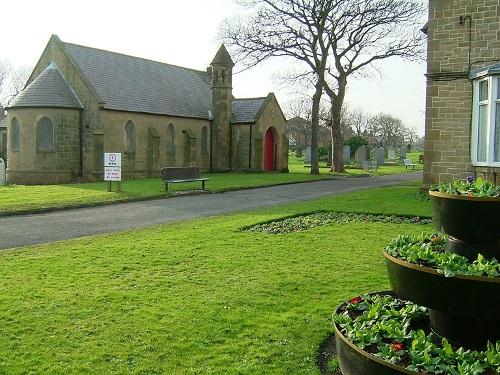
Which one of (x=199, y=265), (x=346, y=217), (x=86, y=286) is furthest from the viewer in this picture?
(x=346, y=217)

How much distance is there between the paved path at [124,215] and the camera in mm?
11891

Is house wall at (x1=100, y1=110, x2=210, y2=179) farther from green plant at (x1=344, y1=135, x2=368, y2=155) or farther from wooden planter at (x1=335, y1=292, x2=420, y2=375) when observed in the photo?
wooden planter at (x1=335, y1=292, x2=420, y2=375)

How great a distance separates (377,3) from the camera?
33.4 meters

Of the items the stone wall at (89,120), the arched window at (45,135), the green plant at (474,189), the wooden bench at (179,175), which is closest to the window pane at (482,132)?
the wooden bench at (179,175)

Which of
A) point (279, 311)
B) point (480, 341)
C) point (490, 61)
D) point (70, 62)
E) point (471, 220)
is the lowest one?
point (279, 311)

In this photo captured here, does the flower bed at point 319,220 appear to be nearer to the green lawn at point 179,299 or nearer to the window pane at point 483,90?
the green lawn at point 179,299

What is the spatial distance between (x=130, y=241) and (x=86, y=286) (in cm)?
346

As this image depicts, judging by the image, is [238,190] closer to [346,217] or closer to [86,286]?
[346,217]

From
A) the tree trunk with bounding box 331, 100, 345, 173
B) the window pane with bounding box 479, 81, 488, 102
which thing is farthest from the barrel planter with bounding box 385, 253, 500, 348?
the tree trunk with bounding box 331, 100, 345, 173

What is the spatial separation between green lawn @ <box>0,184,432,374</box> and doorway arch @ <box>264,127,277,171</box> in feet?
96.6

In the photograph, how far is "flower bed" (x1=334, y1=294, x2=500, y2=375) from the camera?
10.8 feet

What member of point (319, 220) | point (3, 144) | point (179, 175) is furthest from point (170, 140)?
point (319, 220)

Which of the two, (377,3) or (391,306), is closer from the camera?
(391,306)

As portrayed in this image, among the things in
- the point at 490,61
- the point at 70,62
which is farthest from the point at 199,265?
the point at 70,62
